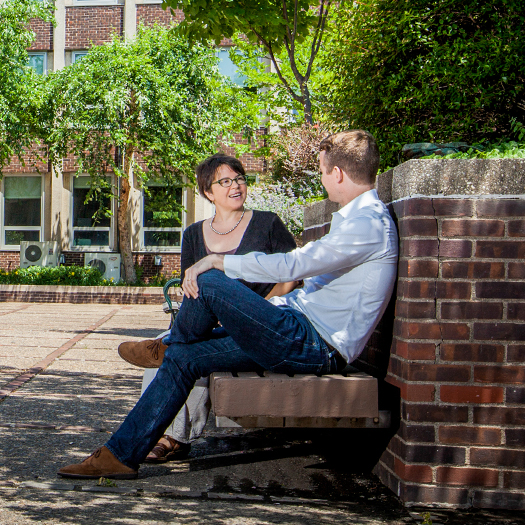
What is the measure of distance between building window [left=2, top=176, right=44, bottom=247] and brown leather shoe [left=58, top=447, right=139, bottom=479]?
22.8m

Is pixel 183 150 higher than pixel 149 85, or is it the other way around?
pixel 149 85

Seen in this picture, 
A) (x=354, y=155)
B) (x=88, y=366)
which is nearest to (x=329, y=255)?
(x=354, y=155)

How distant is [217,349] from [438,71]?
3621mm

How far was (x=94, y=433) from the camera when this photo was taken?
182 inches

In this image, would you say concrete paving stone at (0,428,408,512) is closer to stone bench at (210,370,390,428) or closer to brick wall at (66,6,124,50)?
stone bench at (210,370,390,428)

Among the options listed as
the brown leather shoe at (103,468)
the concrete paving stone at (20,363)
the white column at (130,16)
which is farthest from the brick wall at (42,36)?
the brown leather shoe at (103,468)

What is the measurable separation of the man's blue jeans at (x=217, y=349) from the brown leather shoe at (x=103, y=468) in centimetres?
3

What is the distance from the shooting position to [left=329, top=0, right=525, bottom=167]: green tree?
6.07 metres

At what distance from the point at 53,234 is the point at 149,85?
7.51 metres

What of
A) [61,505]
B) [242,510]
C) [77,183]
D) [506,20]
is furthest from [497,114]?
[77,183]

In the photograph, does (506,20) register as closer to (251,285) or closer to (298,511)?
(251,285)

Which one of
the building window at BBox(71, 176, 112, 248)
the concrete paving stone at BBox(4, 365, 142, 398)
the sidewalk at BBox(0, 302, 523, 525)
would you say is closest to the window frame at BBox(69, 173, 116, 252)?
the building window at BBox(71, 176, 112, 248)

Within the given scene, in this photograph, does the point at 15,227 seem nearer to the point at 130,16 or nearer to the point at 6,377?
the point at 130,16

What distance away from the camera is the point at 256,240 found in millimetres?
4438
